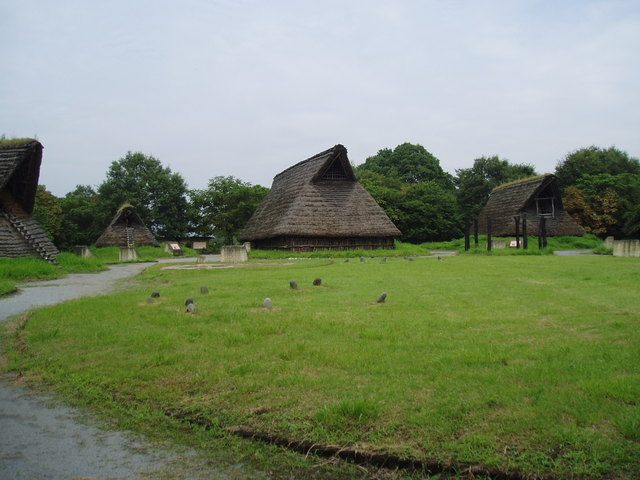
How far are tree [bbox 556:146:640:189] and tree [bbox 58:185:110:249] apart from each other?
4672cm

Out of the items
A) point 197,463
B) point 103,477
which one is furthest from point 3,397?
point 197,463

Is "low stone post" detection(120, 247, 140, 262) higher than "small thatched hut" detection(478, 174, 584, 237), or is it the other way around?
"small thatched hut" detection(478, 174, 584, 237)

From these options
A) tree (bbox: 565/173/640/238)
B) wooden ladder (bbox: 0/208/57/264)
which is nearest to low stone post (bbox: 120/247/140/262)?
wooden ladder (bbox: 0/208/57/264)

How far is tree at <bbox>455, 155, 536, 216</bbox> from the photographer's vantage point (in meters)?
47.8

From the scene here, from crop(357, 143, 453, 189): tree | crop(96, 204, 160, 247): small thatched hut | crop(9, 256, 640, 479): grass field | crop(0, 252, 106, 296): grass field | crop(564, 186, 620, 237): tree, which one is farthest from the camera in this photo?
crop(357, 143, 453, 189): tree

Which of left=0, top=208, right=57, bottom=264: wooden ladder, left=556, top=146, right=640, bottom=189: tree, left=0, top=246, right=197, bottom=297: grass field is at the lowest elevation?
left=0, top=246, right=197, bottom=297: grass field

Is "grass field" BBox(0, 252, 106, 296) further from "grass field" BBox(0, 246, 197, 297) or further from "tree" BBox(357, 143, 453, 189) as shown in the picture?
"tree" BBox(357, 143, 453, 189)

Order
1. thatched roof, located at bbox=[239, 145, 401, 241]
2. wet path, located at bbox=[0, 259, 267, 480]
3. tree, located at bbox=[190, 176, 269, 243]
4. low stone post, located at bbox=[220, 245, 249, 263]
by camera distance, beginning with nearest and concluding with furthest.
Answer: wet path, located at bbox=[0, 259, 267, 480], low stone post, located at bbox=[220, 245, 249, 263], thatched roof, located at bbox=[239, 145, 401, 241], tree, located at bbox=[190, 176, 269, 243]

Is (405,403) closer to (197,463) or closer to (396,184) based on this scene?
(197,463)

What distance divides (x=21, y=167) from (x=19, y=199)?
1.67m

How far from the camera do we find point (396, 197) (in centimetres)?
3912

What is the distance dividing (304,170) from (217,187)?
16.5 m

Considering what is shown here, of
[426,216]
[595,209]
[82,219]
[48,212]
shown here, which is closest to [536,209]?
[595,209]

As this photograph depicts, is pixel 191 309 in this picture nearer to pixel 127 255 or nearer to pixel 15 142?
pixel 15 142
